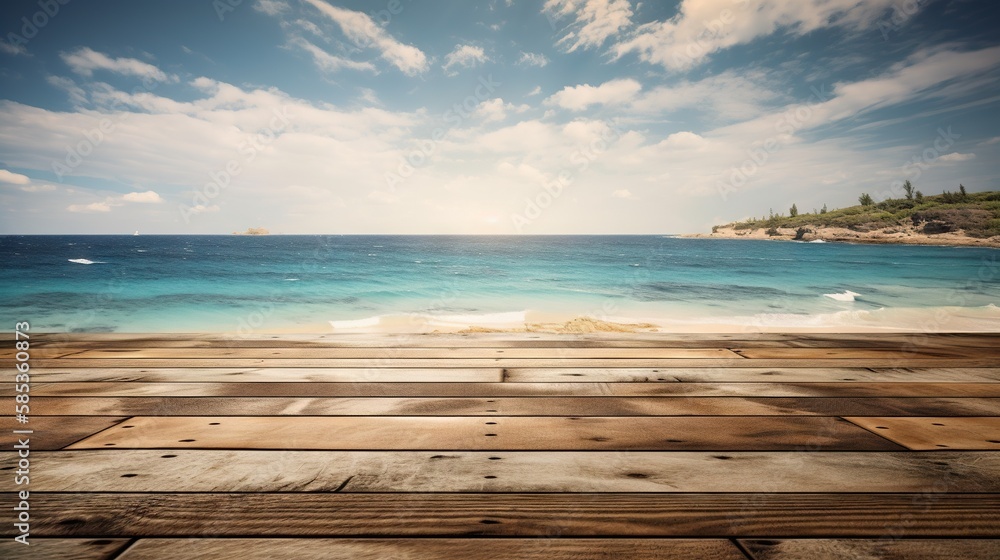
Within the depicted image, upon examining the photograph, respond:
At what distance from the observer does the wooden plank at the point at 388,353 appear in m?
2.77

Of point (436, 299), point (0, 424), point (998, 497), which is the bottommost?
point (436, 299)

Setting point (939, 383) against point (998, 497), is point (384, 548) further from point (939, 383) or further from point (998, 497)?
point (939, 383)

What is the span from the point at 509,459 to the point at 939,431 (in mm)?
1656

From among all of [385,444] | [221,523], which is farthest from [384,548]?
[385,444]

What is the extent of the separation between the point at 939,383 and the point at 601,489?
2277 mm

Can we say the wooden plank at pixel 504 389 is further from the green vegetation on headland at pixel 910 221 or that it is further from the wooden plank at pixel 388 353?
the green vegetation on headland at pixel 910 221

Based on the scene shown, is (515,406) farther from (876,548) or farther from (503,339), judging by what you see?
(503,339)

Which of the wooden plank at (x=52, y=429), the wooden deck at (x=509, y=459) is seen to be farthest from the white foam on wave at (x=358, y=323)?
the wooden plank at (x=52, y=429)

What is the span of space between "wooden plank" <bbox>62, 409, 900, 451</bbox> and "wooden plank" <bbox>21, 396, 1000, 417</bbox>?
66 mm

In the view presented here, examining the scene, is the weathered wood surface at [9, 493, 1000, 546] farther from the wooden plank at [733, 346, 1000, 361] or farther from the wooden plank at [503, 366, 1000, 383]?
the wooden plank at [733, 346, 1000, 361]

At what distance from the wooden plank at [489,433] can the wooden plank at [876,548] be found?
0.49 metres

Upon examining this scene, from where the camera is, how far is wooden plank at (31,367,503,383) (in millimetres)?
2250

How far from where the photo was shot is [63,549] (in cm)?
92

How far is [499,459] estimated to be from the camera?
4.44 feet
